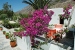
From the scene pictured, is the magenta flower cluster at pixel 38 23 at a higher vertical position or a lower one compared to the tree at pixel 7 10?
lower

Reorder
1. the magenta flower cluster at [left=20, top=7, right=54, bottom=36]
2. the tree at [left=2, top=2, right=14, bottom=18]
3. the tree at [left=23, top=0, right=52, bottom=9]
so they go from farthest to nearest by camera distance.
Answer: the tree at [left=2, top=2, right=14, bottom=18]
the tree at [left=23, top=0, right=52, bottom=9]
the magenta flower cluster at [left=20, top=7, right=54, bottom=36]

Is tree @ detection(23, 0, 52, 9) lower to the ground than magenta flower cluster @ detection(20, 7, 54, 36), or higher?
higher

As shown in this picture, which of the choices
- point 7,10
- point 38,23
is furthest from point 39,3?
point 7,10

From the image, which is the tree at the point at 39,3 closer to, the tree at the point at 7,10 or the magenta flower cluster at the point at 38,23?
the magenta flower cluster at the point at 38,23

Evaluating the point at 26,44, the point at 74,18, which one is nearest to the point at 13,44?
the point at 26,44

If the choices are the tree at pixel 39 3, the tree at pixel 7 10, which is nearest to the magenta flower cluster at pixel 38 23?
the tree at pixel 39 3

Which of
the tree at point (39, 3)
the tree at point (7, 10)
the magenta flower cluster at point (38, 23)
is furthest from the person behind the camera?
the tree at point (7, 10)

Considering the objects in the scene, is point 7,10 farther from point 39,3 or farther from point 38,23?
point 38,23

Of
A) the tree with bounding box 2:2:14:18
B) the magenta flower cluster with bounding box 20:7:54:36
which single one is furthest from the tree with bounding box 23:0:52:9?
the tree with bounding box 2:2:14:18

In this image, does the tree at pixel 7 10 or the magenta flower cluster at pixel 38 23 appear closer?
the magenta flower cluster at pixel 38 23

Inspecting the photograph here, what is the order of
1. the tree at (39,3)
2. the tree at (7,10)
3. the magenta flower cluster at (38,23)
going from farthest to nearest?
the tree at (7,10), the tree at (39,3), the magenta flower cluster at (38,23)

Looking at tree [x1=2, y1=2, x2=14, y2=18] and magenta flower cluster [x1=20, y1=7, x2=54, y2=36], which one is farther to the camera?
tree [x1=2, y1=2, x2=14, y2=18]

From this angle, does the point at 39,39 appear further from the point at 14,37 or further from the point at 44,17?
the point at 14,37

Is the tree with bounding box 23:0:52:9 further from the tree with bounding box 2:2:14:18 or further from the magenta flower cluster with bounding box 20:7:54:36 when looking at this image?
the tree with bounding box 2:2:14:18
